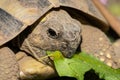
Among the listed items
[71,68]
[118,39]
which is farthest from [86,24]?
[71,68]

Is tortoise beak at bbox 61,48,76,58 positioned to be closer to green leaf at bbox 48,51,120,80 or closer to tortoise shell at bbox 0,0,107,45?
green leaf at bbox 48,51,120,80

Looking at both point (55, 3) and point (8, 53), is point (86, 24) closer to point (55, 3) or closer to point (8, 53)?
point (55, 3)

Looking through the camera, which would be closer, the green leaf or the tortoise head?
the green leaf

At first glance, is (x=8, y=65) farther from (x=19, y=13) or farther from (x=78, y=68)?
(x=78, y=68)

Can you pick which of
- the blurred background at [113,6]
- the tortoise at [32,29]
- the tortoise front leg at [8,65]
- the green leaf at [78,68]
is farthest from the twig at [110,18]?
the tortoise front leg at [8,65]

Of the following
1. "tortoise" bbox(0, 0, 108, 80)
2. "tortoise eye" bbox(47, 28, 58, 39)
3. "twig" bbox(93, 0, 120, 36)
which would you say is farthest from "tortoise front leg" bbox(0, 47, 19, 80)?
"twig" bbox(93, 0, 120, 36)
